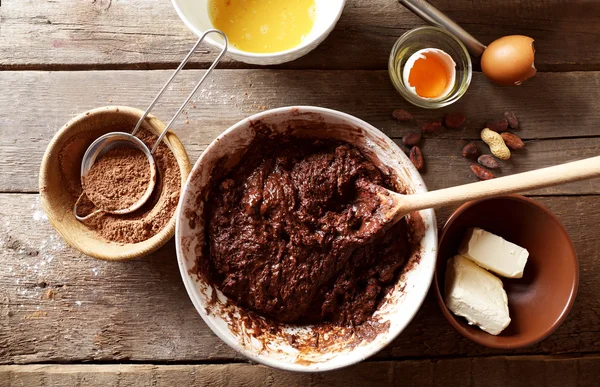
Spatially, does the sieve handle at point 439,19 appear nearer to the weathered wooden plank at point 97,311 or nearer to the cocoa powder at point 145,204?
the weathered wooden plank at point 97,311

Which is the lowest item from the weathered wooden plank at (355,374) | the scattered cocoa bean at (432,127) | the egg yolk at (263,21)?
the weathered wooden plank at (355,374)

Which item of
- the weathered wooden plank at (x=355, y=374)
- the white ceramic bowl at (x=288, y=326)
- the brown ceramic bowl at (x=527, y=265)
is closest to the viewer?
the white ceramic bowl at (x=288, y=326)

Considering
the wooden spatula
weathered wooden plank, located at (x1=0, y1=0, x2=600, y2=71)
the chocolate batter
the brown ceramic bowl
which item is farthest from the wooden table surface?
the wooden spatula

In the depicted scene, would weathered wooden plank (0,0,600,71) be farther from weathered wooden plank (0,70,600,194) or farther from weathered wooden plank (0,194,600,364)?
weathered wooden plank (0,194,600,364)

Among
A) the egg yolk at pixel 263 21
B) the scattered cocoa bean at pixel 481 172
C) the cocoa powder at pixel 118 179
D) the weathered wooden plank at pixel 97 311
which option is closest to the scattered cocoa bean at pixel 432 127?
the scattered cocoa bean at pixel 481 172

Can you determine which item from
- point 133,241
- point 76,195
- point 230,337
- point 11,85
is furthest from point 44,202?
point 230,337

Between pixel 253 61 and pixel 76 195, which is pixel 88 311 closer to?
pixel 76 195

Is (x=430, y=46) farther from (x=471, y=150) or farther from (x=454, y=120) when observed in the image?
Answer: (x=471, y=150)

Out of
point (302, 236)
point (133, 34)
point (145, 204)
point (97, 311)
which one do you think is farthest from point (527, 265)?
point (133, 34)
